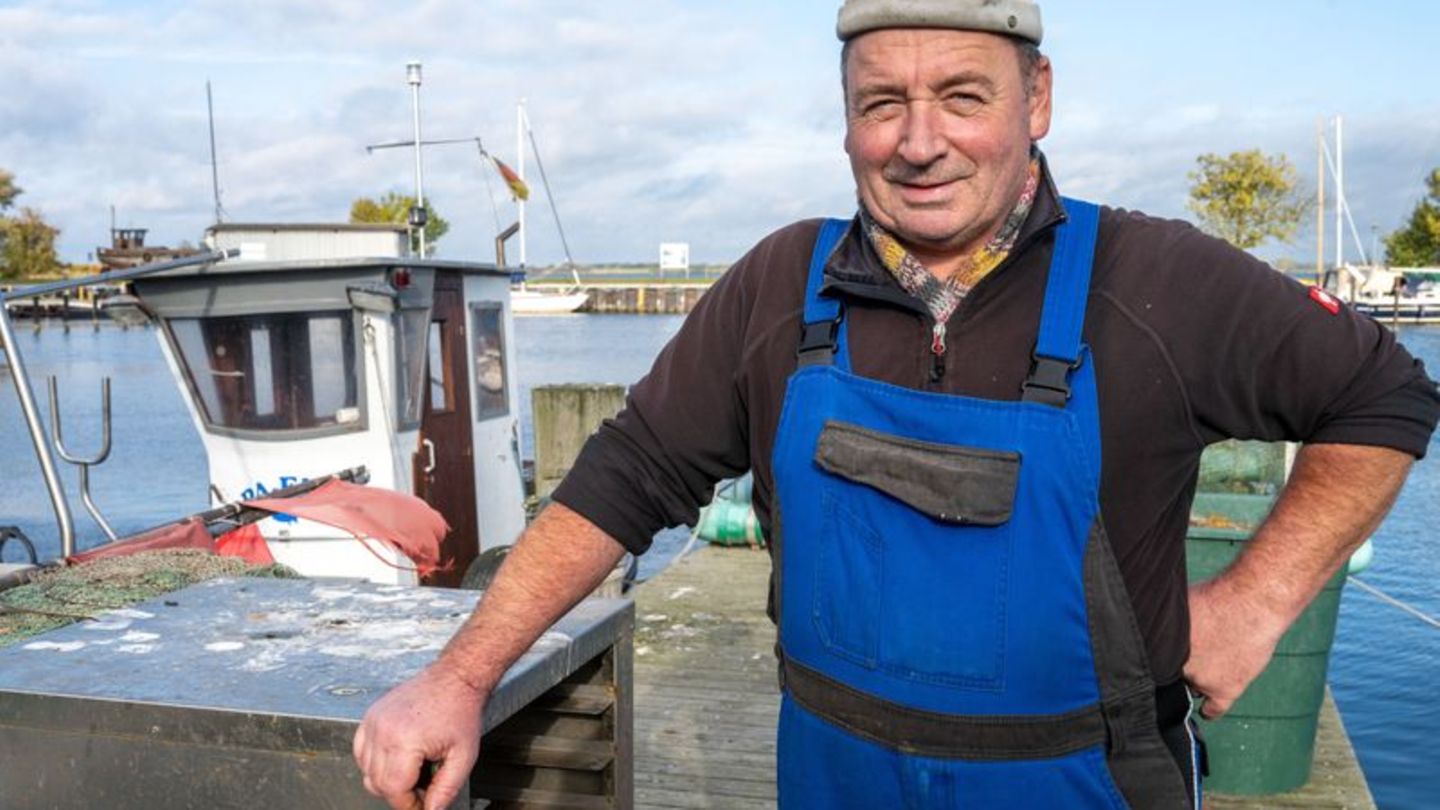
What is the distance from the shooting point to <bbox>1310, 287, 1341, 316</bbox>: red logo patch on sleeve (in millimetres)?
2043

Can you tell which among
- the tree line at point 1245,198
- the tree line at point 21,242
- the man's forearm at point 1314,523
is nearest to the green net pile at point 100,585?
the man's forearm at point 1314,523

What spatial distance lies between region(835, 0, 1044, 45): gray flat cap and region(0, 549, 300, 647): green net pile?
1.80 m

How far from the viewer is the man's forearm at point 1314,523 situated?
2.10 metres

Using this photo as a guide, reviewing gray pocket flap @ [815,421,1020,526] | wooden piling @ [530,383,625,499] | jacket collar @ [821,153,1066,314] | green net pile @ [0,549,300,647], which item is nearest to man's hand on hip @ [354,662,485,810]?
gray pocket flap @ [815,421,1020,526]

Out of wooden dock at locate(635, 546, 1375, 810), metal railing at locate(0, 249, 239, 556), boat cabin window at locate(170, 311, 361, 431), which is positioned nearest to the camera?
metal railing at locate(0, 249, 239, 556)

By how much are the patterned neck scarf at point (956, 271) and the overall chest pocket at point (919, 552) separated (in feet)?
0.82

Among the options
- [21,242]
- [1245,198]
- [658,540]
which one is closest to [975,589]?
[658,540]

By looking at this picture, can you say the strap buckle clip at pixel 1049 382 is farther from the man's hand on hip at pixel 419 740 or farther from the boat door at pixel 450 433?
the boat door at pixel 450 433

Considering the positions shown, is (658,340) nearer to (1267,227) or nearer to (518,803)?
(1267,227)

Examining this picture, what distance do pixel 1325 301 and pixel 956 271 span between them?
1.74 feet

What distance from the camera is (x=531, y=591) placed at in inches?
86.0

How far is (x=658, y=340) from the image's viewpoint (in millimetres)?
67125

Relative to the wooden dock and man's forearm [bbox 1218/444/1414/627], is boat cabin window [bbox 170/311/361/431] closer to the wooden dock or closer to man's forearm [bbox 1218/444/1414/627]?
the wooden dock

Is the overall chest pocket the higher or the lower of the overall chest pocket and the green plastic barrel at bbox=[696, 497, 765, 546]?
the higher
